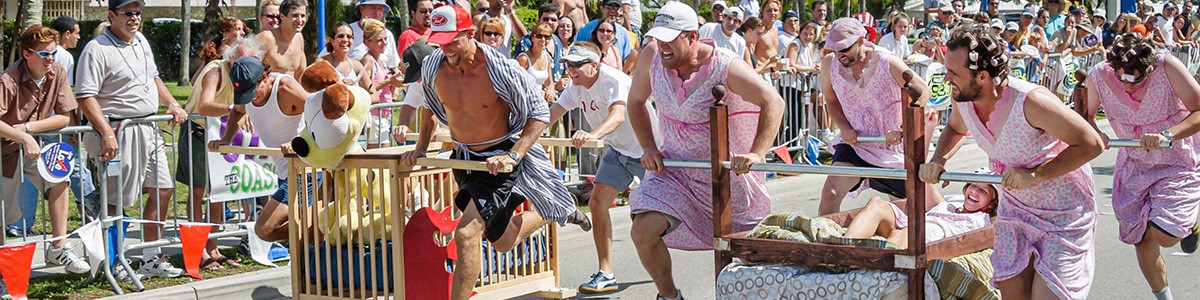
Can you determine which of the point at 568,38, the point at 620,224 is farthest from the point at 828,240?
the point at 568,38

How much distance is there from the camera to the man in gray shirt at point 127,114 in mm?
8008

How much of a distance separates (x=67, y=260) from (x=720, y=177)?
13.7 ft

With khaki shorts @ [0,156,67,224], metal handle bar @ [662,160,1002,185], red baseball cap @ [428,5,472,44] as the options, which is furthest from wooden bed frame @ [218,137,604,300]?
metal handle bar @ [662,160,1002,185]

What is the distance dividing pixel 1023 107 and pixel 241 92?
173 inches

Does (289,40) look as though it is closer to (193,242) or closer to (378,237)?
(193,242)

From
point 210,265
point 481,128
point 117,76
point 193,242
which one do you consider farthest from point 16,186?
point 481,128

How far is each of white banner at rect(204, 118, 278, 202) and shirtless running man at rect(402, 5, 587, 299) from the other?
206 centimetres

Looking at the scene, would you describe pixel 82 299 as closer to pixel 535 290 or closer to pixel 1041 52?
pixel 535 290

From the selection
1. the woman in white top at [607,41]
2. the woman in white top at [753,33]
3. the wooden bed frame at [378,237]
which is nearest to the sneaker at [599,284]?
the wooden bed frame at [378,237]

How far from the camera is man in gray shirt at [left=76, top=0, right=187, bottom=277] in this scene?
8008 mm

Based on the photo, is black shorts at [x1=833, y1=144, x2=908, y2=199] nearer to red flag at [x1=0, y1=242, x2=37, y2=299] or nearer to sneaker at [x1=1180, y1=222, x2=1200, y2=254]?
sneaker at [x1=1180, y1=222, x2=1200, y2=254]

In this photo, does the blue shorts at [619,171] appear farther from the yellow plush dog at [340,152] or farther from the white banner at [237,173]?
the white banner at [237,173]

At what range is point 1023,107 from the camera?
509 centimetres

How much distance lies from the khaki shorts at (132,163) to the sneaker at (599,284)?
2.63 m
